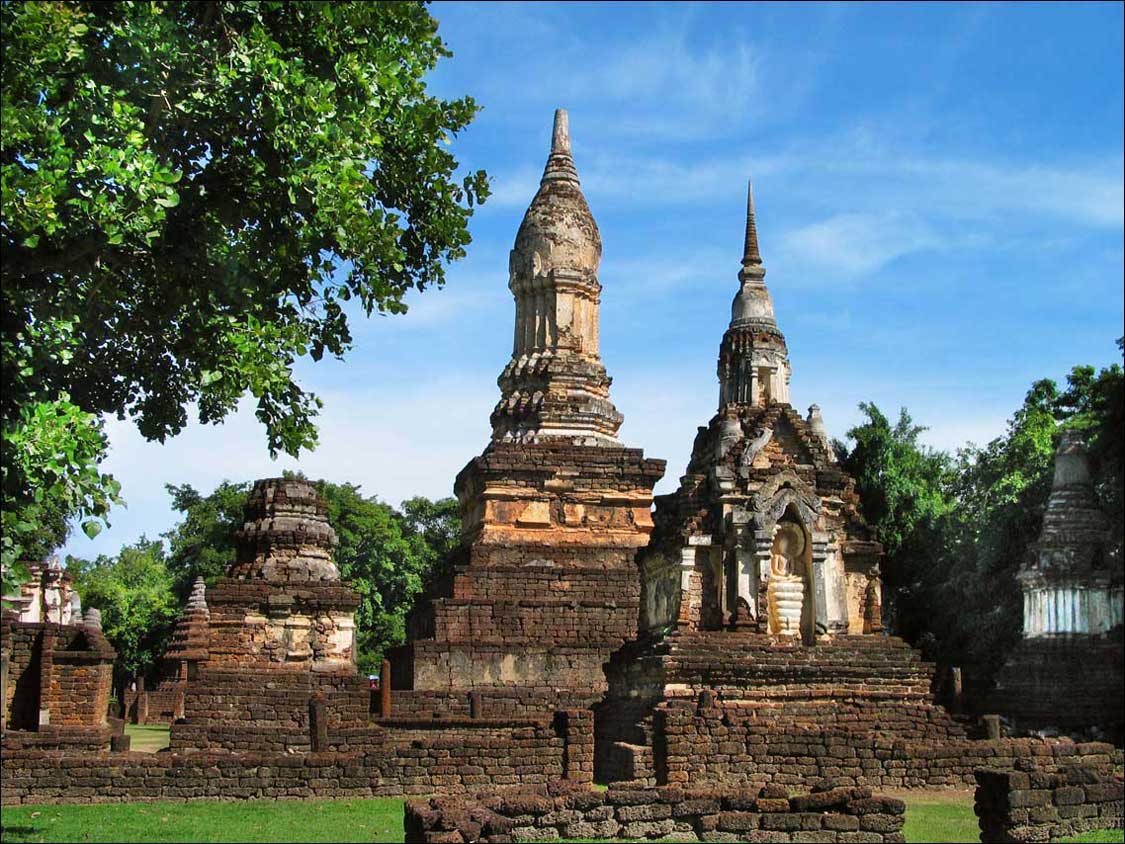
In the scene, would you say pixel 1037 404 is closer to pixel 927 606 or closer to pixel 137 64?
pixel 927 606

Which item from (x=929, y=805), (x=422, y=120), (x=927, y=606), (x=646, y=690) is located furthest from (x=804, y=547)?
(x=927, y=606)

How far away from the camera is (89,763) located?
515 inches

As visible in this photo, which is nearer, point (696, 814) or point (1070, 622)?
point (696, 814)

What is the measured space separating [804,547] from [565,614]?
217 inches

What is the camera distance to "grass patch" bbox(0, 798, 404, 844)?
11.0 metres

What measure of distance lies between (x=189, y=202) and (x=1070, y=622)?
21.0m

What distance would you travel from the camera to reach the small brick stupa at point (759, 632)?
16.8 m

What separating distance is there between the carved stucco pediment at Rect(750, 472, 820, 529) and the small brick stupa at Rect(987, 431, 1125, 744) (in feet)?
29.7

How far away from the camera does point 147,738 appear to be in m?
24.5

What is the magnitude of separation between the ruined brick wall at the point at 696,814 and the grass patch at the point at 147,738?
10851 millimetres

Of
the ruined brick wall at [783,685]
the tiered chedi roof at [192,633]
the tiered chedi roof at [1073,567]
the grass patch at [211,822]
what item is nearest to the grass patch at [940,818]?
the ruined brick wall at [783,685]

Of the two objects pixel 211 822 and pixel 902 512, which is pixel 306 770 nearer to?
pixel 211 822

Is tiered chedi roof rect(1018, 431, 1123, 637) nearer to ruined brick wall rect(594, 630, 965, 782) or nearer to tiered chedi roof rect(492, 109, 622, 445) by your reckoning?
ruined brick wall rect(594, 630, 965, 782)

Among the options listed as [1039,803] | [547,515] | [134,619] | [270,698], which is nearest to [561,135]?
[547,515]
